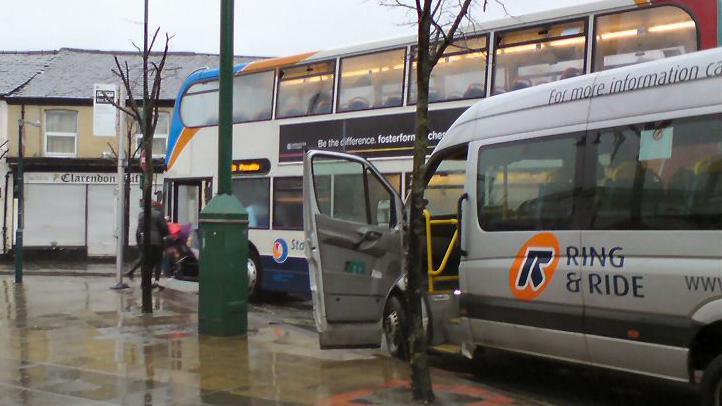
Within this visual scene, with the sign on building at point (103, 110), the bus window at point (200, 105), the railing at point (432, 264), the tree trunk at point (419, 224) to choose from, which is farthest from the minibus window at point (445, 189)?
the sign on building at point (103, 110)

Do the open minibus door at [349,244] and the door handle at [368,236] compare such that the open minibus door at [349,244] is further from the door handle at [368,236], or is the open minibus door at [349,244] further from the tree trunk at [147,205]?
the tree trunk at [147,205]

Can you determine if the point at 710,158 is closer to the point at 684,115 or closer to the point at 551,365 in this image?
the point at 684,115

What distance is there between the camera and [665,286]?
5.62 metres

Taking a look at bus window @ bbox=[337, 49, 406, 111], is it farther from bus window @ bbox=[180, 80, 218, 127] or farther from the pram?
the pram

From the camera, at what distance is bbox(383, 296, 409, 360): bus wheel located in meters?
8.22

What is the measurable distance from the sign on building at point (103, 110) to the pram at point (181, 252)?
267 cm

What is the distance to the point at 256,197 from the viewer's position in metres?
13.7

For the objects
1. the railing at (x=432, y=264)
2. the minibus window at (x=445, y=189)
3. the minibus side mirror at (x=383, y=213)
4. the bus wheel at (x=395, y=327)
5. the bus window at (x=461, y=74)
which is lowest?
the bus wheel at (x=395, y=327)

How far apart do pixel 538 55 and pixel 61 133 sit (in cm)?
2198

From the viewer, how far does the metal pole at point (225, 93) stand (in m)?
9.12

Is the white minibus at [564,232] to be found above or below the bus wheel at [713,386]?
above

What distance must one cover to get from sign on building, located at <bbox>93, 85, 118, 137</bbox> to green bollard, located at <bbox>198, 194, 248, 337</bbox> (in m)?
7.76

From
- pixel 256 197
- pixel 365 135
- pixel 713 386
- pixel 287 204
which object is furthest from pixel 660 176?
pixel 256 197

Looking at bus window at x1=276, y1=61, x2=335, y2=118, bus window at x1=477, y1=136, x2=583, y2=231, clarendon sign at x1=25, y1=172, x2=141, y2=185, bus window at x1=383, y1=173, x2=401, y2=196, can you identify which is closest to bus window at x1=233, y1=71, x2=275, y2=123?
bus window at x1=276, y1=61, x2=335, y2=118
